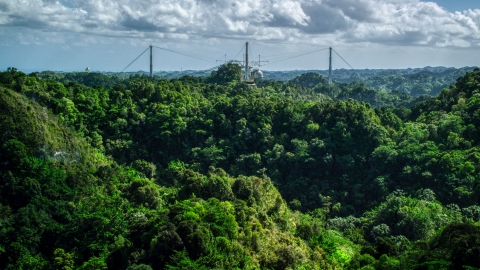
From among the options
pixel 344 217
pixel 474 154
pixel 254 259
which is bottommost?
pixel 344 217

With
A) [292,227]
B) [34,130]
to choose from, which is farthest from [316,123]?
[34,130]

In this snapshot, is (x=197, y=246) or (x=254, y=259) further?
(x=254, y=259)

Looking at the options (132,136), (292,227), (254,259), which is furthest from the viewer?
(132,136)

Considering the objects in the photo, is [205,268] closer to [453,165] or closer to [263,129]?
[453,165]

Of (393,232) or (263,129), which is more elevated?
(263,129)

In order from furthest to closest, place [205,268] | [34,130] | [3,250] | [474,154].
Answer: [474,154]
[34,130]
[3,250]
[205,268]

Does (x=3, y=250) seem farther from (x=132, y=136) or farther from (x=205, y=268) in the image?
(x=132, y=136)
